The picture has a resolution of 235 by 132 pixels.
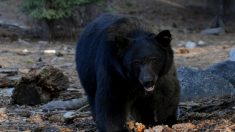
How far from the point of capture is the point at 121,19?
19.9ft

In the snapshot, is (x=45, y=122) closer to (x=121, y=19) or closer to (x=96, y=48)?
(x=96, y=48)

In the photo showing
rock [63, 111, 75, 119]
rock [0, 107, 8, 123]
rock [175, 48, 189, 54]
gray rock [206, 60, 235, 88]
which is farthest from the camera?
rock [175, 48, 189, 54]

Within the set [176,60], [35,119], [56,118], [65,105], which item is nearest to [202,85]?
[65,105]

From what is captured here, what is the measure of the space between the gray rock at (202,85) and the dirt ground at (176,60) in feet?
1.70

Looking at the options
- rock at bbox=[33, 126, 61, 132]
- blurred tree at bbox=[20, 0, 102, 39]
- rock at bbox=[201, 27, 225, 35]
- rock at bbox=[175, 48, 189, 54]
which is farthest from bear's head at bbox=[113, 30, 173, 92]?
rock at bbox=[201, 27, 225, 35]

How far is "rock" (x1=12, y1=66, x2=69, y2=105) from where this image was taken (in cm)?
845

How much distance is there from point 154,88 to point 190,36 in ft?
49.7

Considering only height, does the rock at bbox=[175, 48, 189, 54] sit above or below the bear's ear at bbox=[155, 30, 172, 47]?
below

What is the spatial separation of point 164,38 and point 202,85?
3.27 meters

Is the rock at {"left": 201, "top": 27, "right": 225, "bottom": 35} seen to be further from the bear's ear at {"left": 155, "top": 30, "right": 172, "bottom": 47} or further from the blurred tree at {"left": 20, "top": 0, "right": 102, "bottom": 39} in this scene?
the bear's ear at {"left": 155, "top": 30, "right": 172, "bottom": 47}

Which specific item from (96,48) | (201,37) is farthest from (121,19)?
(201,37)

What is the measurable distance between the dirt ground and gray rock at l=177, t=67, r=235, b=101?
52 centimetres

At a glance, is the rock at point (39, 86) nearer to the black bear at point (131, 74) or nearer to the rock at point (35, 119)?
the rock at point (35, 119)

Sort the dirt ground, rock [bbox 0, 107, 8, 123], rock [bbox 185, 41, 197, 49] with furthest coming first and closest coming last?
rock [bbox 185, 41, 197, 49], rock [bbox 0, 107, 8, 123], the dirt ground
